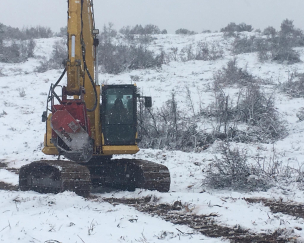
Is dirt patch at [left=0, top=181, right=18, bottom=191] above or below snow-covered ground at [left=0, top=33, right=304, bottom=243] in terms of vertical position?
below

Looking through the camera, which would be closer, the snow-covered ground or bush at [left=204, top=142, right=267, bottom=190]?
the snow-covered ground

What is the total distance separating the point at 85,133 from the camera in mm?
6129

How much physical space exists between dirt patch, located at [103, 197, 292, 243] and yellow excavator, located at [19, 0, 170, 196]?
85 centimetres

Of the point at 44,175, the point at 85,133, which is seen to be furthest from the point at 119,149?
the point at 44,175

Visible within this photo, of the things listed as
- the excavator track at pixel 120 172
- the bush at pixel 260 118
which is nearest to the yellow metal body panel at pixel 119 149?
the excavator track at pixel 120 172

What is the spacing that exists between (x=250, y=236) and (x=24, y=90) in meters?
17.4

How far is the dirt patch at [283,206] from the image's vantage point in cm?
491

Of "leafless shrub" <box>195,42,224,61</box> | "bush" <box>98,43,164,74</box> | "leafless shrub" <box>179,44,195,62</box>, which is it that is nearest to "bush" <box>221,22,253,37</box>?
"leafless shrub" <box>195,42,224,61</box>

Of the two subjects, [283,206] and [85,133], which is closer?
[283,206]

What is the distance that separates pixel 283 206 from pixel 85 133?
139 inches

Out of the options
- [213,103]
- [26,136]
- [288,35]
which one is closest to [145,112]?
[213,103]

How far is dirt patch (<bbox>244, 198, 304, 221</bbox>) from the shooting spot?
4.91 meters

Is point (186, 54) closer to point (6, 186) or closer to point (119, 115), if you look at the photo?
point (119, 115)

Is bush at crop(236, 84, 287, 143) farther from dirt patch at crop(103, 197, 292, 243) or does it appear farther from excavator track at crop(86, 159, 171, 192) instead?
dirt patch at crop(103, 197, 292, 243)
